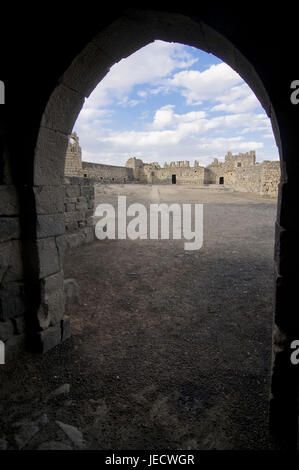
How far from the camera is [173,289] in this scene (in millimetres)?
4324

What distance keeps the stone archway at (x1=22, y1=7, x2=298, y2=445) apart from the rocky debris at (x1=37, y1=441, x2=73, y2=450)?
1.07 metres

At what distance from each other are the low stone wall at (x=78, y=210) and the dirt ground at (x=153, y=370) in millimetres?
2083

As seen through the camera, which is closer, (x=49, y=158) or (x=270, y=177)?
(x=49, y=158)

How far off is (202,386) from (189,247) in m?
4.48

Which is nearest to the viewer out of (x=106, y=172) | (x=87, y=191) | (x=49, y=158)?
(x=49, y=158)

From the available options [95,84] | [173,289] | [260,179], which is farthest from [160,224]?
[260,179]

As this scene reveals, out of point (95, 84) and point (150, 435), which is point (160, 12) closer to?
point (95, 84)

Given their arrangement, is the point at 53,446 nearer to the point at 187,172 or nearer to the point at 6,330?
the point at 6,330

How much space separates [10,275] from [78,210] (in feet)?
14.8

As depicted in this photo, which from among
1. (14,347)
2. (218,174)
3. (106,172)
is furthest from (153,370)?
(218,174)

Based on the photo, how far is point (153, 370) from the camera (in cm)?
253

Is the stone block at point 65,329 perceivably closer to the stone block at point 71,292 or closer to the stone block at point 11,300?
the stone block at point 11,300

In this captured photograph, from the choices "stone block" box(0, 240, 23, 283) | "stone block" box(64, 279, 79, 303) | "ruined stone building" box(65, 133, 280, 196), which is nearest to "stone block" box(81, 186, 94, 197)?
"stone block" box(64, 279, 79, 303)
